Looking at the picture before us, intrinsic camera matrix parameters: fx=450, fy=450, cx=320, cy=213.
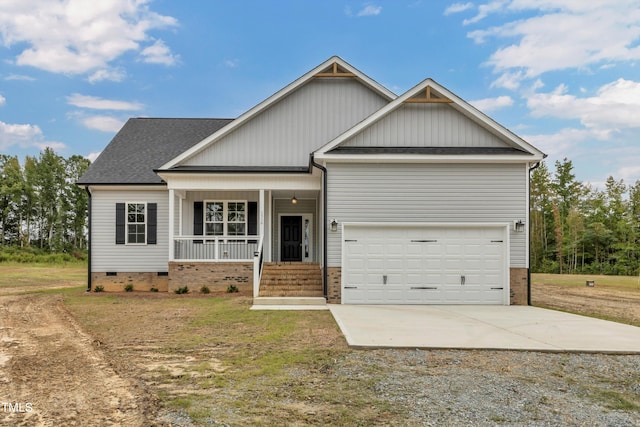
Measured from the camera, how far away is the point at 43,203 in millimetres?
46719

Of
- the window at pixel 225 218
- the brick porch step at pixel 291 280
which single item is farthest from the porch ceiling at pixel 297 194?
the brick porch step at pixel 291 280

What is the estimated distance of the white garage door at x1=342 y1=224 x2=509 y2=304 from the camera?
12.5 m

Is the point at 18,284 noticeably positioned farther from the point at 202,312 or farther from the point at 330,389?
the point at 330,389

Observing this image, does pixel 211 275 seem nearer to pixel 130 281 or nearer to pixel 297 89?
pixel 130 281

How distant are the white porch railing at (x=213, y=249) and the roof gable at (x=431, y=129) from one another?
16.4 ft

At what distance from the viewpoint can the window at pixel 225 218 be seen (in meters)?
16.5

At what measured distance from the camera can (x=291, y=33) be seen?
83.8 feet

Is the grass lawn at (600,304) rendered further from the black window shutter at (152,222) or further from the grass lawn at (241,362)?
the black window shutter at (152,222)

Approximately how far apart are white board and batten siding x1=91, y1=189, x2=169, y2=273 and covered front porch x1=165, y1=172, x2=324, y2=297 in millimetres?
856

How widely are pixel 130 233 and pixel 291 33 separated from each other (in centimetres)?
1522

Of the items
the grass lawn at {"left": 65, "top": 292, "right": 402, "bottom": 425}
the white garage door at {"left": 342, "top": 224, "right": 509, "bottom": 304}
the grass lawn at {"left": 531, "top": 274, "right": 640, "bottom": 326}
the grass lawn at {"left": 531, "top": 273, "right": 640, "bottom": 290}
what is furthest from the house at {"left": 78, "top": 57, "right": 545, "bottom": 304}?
the grass lawn at {"left": 531, "top": 273, "right": 640, "bottom": 290}

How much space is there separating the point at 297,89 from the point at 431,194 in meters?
6.59

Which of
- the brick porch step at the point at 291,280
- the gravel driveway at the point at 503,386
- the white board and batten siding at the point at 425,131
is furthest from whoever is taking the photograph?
the brick porch step at the point at 291,280

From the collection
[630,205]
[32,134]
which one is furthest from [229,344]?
[32,134]
